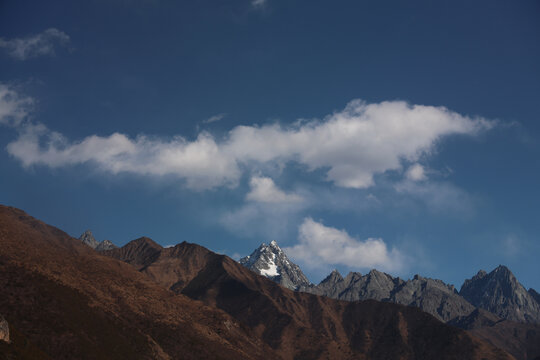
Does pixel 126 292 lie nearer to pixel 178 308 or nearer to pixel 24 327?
pixel 178 308

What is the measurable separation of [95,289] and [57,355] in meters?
48.6

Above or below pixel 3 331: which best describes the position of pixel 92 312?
above

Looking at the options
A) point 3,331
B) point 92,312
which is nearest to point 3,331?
point 3,331

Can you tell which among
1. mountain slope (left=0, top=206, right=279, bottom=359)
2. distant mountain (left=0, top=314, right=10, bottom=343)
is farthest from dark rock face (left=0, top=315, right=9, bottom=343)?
mountain slope (left=0, top=206, right=279, bottom=359)

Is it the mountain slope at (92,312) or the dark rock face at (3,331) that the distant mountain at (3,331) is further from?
the mountain slope at (92,312)

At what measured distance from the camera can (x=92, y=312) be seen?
13400 centimetres

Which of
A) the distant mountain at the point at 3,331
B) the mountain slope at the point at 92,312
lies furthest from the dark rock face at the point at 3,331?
the mountain slope at the point at 92,312

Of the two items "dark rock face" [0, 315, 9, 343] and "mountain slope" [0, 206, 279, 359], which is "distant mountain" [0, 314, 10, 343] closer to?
"dark rock face" [0, 315, 9, 343]

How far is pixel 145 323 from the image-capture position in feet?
505

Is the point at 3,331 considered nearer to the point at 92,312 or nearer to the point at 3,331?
the point at 3,331

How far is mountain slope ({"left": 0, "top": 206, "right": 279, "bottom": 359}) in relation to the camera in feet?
376

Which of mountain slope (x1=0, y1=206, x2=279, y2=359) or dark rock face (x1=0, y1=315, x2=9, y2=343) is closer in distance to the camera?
dark rock face (x1=0, y1=315, x2=9, y2=343)

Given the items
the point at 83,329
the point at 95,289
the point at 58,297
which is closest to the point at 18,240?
the point at 95,289

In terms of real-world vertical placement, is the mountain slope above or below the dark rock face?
above
